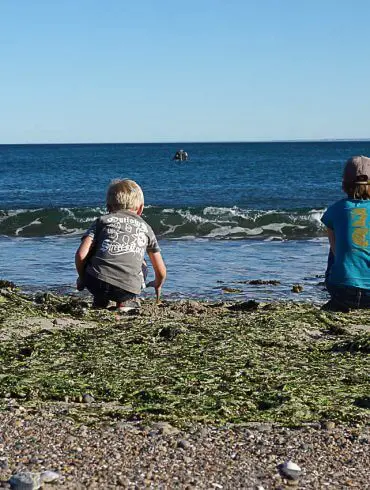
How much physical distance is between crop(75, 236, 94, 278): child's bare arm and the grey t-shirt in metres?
0.05

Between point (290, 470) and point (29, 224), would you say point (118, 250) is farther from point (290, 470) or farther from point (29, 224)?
point (29, 224)

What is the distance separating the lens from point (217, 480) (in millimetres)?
3334

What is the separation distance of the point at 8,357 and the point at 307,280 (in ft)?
23.7

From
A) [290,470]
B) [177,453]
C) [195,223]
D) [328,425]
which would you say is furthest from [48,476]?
[195,223]

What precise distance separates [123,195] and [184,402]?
10.5 ft

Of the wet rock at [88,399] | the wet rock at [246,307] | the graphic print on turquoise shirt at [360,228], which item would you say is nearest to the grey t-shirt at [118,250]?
the wet rock at [246,307]

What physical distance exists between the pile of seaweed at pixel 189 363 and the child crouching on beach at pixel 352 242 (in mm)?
185

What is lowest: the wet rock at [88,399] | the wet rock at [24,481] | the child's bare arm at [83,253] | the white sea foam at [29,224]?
the white sea foam at [29,224]

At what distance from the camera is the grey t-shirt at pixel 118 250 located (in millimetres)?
7098

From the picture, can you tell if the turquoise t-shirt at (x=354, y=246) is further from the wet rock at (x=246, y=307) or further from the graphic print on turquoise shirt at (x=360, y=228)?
the wet rock at (x=246, y=307)

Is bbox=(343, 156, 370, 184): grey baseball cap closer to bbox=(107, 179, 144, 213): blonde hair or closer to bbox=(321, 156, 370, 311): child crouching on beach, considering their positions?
bbox=(321, 156, 370, 311): child crouching on beach

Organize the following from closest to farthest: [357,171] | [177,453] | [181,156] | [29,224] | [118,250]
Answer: [177,453], [118,250], [357,171], [29,224], [181,156]

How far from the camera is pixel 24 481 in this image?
317cm

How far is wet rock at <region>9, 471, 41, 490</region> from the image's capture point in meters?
3.16
